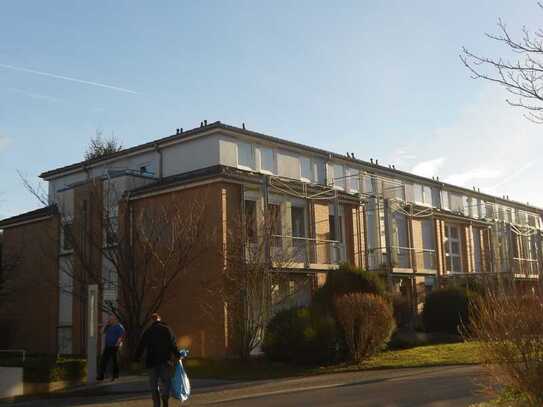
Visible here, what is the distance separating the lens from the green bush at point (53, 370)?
16484 millimetres

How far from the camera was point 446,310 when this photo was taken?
89.5ft

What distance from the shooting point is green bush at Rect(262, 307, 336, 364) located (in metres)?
19.5

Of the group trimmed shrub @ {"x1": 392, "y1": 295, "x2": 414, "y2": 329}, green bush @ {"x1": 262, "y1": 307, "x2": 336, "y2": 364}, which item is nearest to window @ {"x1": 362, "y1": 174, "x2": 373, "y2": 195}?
trimmed shrub @ {"x1": 392, "y1": 295, "x2": 414, "y2": 329}

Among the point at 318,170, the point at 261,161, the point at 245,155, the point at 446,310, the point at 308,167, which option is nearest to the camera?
the point at 245,155

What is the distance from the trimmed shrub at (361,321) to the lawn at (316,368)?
500 mm

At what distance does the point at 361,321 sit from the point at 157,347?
9.56m

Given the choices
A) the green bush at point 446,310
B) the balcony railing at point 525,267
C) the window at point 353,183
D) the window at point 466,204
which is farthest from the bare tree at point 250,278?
the window at point 466,204

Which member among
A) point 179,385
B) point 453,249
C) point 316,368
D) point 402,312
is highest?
point 453,249

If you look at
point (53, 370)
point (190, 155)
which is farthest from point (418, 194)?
point (53, 370)

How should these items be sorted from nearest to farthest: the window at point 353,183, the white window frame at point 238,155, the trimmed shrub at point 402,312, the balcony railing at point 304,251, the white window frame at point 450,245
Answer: the balcony railing at point 304,251
the white window frame at point 238,155
the trimmed shrub at point 402,312
the window at point 353,183
the white window frame at point 450,245

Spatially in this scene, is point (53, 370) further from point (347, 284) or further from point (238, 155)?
point (238, 155)

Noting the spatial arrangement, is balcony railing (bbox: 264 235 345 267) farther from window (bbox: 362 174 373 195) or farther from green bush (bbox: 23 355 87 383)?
green bush (bbox: 23 355 87 383)

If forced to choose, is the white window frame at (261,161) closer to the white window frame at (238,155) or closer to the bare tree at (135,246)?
the white window frame at (238,155)

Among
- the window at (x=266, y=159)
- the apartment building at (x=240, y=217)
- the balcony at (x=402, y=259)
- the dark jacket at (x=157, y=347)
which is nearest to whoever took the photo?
the dark jacket at (x=157, y=347)
